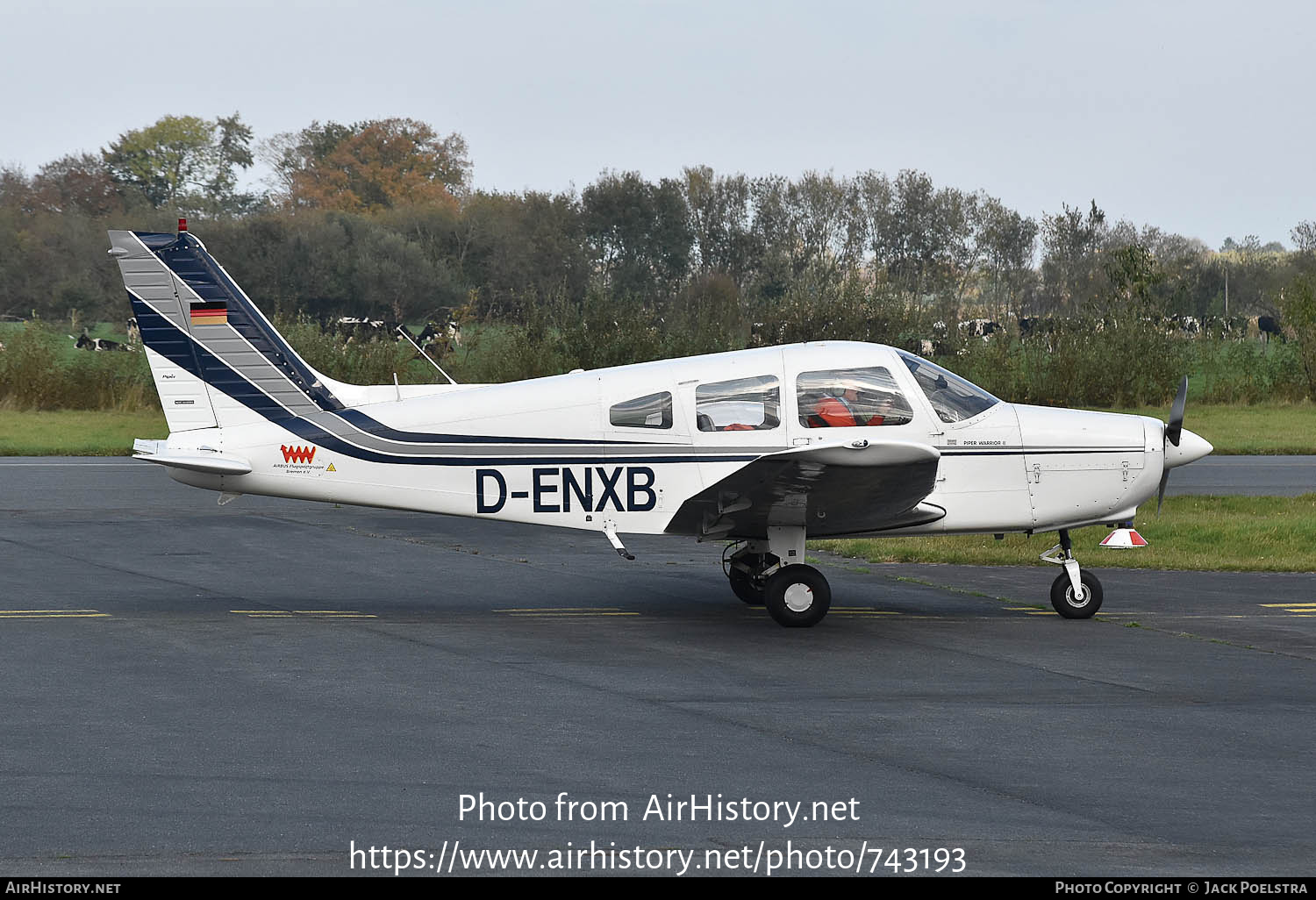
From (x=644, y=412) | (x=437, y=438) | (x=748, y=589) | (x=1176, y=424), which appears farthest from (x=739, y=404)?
(x=1176, y=424)

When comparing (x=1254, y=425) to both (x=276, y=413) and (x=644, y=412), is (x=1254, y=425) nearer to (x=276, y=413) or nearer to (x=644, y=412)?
(x=644, y=412)

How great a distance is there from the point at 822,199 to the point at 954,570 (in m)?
55.2

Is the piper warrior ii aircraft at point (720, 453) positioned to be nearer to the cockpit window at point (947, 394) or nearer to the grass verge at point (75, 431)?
the cockpit window at point (947, 394)

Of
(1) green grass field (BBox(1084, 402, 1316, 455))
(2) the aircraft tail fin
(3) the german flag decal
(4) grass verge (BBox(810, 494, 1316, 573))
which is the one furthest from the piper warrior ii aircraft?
(1) green grass field (BBox(1084, 402, 1316, 455))

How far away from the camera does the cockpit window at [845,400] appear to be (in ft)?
37.1

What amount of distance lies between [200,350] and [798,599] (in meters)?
5.61

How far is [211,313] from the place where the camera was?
12336 mm

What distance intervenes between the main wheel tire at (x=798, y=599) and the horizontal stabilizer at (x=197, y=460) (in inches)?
178

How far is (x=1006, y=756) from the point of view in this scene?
7.40m

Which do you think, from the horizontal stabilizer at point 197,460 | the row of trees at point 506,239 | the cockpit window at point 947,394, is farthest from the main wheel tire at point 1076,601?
the row of trees at point 506,239

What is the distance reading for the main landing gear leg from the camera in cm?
1170

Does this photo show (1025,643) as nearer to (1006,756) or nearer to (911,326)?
(1006,756)

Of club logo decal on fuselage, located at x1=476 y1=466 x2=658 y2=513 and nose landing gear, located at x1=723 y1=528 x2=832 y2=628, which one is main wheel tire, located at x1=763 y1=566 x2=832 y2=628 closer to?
nose landing gear, located at x1=723 y1=528 x2=832 y2=628
